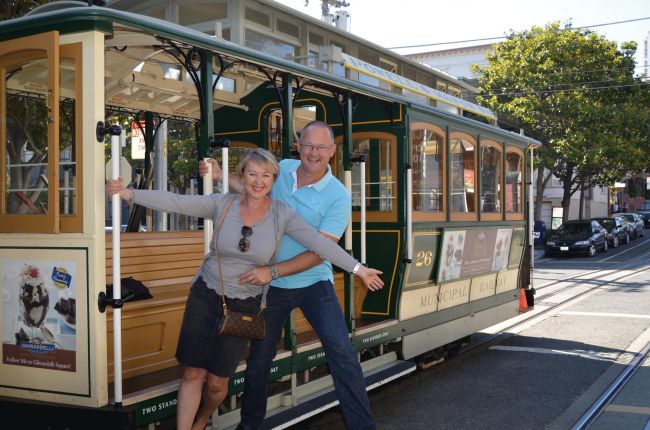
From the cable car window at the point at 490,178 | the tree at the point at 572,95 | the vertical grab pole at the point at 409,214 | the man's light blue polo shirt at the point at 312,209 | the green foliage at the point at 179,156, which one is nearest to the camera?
the man's light blue polo shirt at the point at 312,209

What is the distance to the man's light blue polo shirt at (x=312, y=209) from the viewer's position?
4148 millimetres

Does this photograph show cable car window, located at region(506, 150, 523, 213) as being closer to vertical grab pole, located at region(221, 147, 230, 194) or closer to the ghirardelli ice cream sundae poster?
vertical grab pole, located at region(221, 147, 230, 194)

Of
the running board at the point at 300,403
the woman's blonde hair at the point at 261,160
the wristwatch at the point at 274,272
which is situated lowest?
the running board at the point at 300,403

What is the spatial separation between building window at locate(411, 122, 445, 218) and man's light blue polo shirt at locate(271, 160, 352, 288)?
2.57 meters

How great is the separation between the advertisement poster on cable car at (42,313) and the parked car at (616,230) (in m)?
28.7

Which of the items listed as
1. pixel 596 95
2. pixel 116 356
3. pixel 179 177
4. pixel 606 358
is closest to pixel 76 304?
pixel 116 356

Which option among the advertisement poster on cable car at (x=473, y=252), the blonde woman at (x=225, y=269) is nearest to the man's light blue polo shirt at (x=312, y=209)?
the blonde woman at (x=225, y=269)

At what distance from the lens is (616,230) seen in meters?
31.0

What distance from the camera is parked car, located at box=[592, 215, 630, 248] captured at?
3011cm

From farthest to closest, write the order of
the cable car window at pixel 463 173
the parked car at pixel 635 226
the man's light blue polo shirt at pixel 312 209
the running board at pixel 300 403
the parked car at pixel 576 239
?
the parked car at pixel 635 226
the parked car at pixel 576 239
the cable car window at pixel 463 173
the running board at pixel 300 403
the man's light blue polo shirt at pixel 312 209

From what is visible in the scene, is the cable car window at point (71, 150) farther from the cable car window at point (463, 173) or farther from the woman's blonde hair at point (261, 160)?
the cable car window at point (463, 173)

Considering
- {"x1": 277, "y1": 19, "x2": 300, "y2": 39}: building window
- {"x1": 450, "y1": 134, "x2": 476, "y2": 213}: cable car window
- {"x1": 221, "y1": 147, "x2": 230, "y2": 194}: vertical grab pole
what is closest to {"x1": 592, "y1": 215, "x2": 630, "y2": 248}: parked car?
{"x1": 277, "y1": 19, "x2": 300, "y2": 39}: building window

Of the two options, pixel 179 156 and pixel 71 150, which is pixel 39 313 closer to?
pixel 71 150

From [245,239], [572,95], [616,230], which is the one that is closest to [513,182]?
[245,239]
